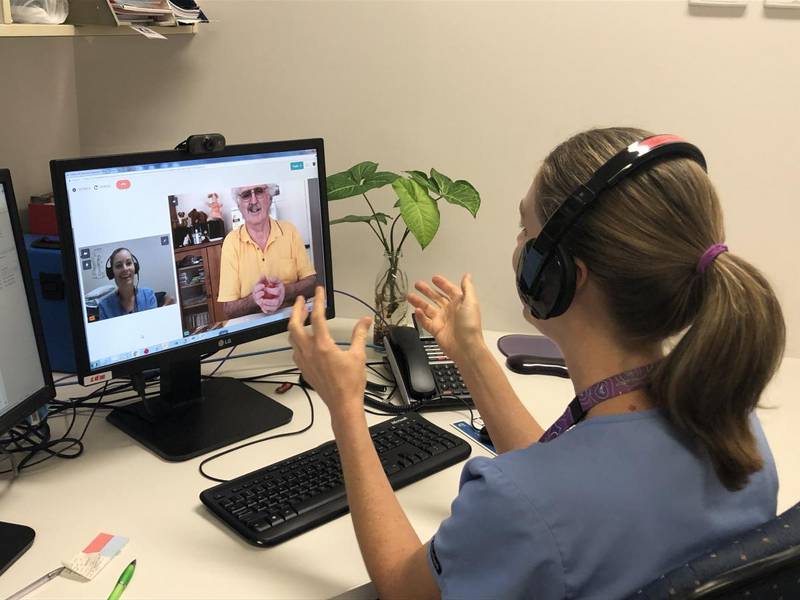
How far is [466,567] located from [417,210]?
0.92 meters

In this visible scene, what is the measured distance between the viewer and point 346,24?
1.86 meters

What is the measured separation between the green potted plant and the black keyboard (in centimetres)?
45

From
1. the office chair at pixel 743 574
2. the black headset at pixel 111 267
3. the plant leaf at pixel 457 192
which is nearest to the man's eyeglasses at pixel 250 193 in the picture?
the black headset at pixel 111 267

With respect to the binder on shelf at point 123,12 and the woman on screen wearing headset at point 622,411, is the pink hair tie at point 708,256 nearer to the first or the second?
the woman on screen wearing headset at point 622,411

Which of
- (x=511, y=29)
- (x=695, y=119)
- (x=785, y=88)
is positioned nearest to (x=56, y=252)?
(x=511, y=29)

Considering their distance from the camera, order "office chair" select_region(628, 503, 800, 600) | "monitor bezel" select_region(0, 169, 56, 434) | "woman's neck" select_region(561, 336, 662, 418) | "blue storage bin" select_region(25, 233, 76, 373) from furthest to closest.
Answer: "blue storage bin" select_region(25, 233, 76, 373), "monitor bezel" select_region(0, 169, 56, 434), "woman's neck" select_region(561, 336, 662, 418), "office chair" select_region(628, 503, 800, 600)

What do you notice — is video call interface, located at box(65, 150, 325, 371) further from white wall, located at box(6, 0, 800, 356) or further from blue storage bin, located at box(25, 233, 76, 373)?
white wall, located at box(6, 0, 800, 356)

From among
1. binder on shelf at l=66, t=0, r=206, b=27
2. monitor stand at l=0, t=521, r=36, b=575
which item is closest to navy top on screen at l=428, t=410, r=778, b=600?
monitor stand at l=0, t=521, r=36, b=575

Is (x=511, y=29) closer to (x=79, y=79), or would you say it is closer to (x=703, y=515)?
(x=79, y=79)

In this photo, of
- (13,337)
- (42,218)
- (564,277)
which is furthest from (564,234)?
(42,218)

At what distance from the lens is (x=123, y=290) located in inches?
51.1

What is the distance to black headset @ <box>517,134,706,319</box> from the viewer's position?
90cm

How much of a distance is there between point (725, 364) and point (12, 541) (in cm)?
91

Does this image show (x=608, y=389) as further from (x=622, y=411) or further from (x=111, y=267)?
(x=111, y=267)
